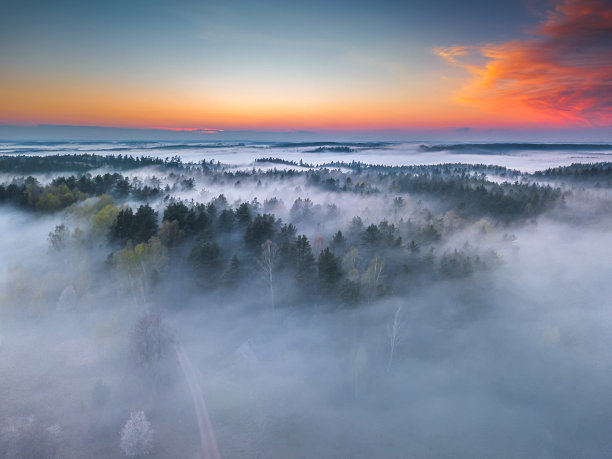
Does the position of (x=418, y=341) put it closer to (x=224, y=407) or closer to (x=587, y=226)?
(x=224, y=407)

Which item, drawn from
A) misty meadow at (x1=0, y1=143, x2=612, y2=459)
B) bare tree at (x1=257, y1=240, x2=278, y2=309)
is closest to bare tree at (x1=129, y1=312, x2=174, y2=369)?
misty meadow at (x1=0, y1=143, x2=612, y2=459)

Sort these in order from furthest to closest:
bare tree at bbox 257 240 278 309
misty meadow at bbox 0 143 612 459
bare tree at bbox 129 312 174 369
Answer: bare tree at bbox 257 240 278 309, bare tree at bbox 129 312 174 369, misty meadow at bbox 0 143 612 459

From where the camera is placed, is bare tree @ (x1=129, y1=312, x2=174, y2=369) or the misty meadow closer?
the misty meadow

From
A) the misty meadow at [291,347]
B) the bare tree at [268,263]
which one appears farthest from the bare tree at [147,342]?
the bare tree at [268,263]

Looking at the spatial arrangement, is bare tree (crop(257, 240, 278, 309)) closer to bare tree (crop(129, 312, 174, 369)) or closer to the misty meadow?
the misty meadow

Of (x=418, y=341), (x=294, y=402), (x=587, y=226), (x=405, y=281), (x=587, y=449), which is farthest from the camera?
(x=587, y=226)

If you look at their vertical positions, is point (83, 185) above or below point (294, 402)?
above

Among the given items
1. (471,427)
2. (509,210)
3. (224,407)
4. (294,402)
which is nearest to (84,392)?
(224,407)

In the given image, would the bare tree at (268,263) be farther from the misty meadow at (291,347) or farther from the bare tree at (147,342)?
the bare tree at (147,342)
